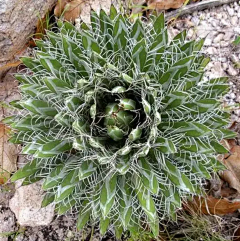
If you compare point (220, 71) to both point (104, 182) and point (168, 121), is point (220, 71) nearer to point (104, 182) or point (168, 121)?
point (168, 121)

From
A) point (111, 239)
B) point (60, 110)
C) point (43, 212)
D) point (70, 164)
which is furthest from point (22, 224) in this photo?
point (60, 110)

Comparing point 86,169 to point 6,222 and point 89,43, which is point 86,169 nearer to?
point 89,43

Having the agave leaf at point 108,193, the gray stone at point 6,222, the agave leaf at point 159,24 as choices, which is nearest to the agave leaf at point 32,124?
the agave leaf at point 108,193

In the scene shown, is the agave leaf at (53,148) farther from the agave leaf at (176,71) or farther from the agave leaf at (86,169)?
the agave leaf at (176,71)

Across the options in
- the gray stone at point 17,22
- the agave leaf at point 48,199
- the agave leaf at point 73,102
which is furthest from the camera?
the gray stone at point 17,22

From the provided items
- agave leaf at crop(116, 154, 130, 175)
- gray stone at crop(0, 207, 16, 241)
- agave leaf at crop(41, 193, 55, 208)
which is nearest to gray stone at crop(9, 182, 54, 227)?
gray stone at crop(0, 207, 16, 241)

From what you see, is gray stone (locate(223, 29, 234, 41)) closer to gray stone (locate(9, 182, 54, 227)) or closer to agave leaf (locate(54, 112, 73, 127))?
agave leaf (locate(54, 112, 73, 127))
